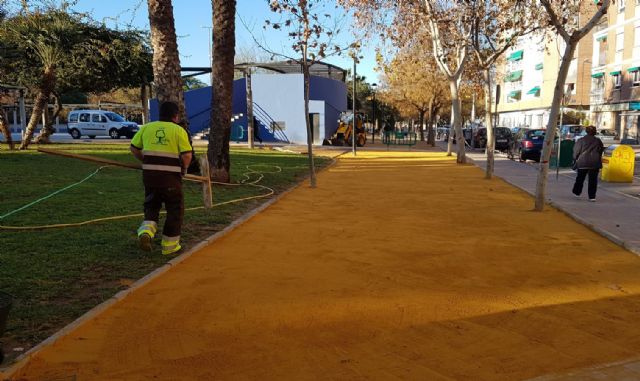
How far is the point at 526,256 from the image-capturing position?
691 centimetres

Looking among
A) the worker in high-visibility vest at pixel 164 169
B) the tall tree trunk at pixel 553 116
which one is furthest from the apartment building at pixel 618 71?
the worker in high-visibility vest at pixel 164 169

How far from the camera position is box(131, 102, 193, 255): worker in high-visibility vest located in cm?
634

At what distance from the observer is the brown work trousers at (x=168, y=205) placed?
6.40 meters

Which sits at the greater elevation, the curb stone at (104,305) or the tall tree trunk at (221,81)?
the tall tree trunk at (221,81)

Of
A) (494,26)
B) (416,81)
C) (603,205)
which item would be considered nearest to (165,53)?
(603,205)

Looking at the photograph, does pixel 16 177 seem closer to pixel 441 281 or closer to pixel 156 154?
pixel 156 154

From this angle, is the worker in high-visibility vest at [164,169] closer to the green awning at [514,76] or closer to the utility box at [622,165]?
the utility box at [622,165]

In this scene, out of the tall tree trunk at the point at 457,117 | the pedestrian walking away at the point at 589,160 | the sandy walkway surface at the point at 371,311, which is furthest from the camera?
the tall tree trunk at the point at 457,117

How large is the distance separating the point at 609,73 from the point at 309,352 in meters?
53.1

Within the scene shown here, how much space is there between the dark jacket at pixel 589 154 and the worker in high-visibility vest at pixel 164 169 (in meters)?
9.14

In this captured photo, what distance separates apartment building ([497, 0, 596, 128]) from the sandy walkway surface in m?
45.1

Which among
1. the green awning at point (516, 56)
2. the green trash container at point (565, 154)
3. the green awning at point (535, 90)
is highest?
the green awning at point (516, 56)

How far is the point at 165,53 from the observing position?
12789 mm

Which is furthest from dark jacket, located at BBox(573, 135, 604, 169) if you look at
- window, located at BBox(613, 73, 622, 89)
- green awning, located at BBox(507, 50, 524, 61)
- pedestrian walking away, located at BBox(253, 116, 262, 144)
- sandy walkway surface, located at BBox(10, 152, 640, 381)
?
green awning, located at BBox(507, 50, 524, 61)
